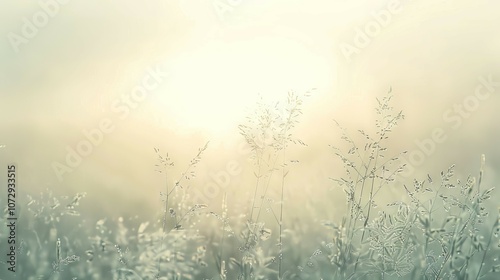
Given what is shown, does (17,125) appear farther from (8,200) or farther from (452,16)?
(452,16)

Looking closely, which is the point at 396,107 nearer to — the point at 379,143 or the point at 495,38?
the point at 379,143

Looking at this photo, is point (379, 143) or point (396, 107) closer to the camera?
point (379, 143)

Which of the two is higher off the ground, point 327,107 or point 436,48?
point 436,48

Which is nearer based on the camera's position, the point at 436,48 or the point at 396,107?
the point at 396,107

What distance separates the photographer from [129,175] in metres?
3.24

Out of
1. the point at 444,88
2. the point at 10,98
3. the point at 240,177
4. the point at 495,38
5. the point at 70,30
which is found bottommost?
the point at 240,177

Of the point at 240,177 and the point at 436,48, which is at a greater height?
the point at 436,48

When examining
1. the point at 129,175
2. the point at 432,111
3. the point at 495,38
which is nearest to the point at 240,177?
the point at 129,175

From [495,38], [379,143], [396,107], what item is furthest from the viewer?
[495,38]

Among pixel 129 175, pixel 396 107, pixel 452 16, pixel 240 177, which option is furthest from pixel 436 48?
pixel 129 175

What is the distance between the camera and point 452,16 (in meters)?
3.58

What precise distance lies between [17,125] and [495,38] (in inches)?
111

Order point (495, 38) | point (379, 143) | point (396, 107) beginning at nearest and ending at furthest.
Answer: point (379, 143) → point (396, 107) → point (495, 38)

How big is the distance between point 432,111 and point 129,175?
1.76 metres
